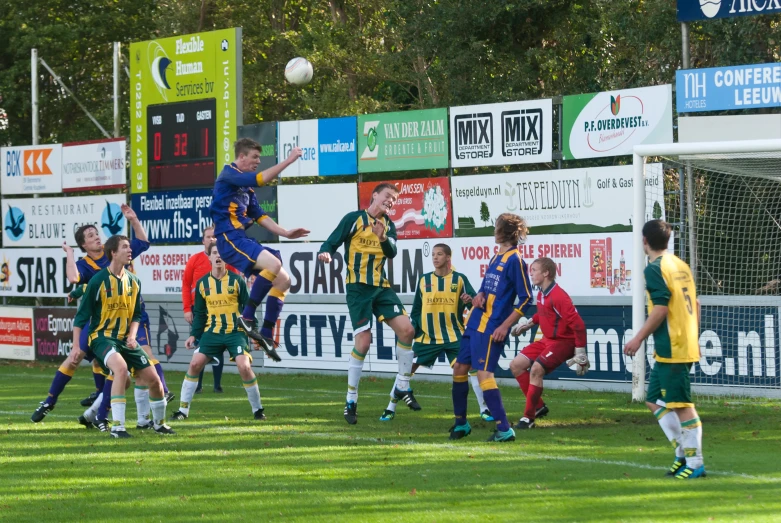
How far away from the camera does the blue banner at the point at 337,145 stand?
18.6 m

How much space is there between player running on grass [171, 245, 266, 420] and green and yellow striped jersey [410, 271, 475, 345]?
2032 mm

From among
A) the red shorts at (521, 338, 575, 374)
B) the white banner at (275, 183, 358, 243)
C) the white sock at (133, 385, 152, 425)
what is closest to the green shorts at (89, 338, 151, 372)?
the white sock at (133, 385, 152, 425)

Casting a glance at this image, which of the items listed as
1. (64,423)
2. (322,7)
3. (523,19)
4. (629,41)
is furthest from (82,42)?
(64,423)

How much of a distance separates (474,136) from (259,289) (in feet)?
24.3

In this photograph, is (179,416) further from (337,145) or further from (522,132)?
(337,145)

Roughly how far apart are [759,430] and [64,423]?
7.28m

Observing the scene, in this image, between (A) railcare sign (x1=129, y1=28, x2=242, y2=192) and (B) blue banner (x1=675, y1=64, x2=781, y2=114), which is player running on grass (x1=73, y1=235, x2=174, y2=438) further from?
(A) railcare sign (x1=129, y1=28, x2=242, y2=192)

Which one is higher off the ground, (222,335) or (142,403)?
(222,335)

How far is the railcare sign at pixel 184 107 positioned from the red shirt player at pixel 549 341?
980 centimetres

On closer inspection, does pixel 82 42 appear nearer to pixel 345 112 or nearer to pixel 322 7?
pixel 322 7

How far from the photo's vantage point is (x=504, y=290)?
9977 millimetres

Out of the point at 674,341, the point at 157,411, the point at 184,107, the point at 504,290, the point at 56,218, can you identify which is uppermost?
the point at 184,107

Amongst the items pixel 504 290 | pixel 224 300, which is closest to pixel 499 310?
pixel 504 290

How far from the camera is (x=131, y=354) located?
10.8 metres
